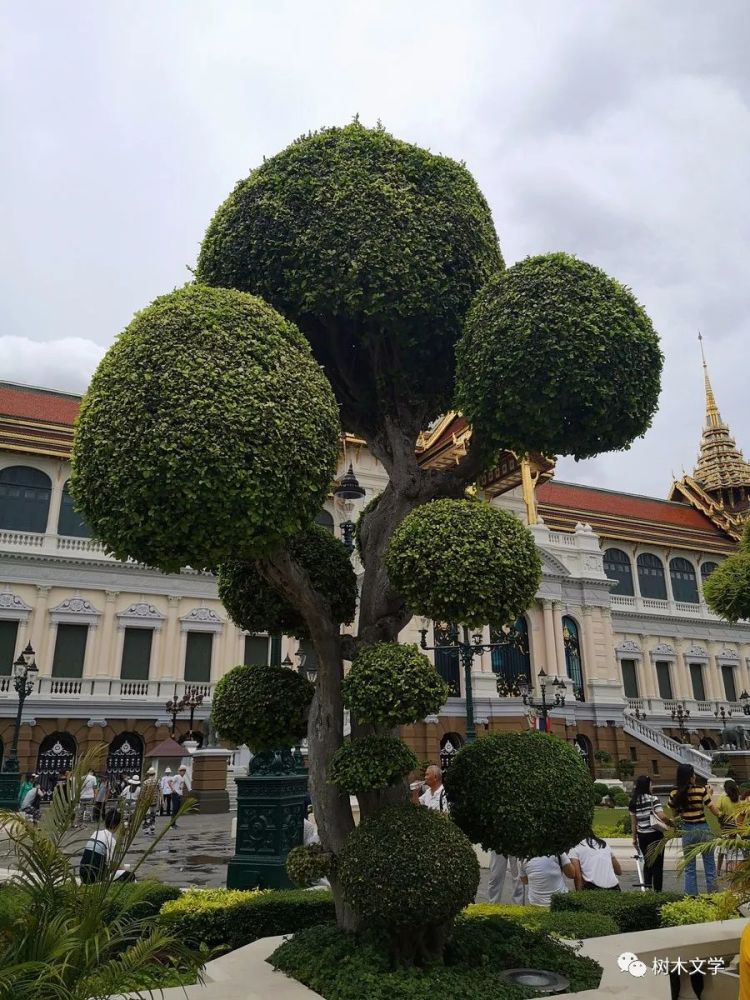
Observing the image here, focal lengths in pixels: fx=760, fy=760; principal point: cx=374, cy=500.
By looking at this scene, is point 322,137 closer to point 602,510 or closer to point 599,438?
point 599,438

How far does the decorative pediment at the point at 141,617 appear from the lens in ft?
89.8

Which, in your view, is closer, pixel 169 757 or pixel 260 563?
pixel 260 563

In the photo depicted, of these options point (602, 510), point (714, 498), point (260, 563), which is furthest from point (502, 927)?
point (714, 498)

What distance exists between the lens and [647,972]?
5.27 meters

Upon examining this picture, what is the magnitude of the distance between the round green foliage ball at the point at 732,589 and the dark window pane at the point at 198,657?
1784 cm

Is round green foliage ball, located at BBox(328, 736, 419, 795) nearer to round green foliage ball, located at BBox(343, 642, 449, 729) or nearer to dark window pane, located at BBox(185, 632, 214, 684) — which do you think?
round green foliage ball, located at BBox(343, 642, 449, 729)

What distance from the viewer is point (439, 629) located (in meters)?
25.2

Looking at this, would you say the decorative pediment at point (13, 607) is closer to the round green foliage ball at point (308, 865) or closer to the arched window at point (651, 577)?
the round green foliage ball at point (308, 865)

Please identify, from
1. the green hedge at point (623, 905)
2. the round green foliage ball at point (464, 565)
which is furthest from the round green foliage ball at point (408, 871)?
the green hedge at point (623, 905)

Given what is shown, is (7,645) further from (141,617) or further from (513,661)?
(513,661)

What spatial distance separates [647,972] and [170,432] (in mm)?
4940

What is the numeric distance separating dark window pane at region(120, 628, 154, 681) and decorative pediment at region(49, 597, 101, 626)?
4.39 ft

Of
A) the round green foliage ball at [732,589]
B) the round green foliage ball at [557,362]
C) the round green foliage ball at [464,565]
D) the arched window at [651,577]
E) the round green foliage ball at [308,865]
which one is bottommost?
the round green foliage ball at [308,865]

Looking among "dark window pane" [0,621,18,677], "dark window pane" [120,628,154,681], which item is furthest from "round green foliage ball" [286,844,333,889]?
"dark window pane" [120,628,154,681]
